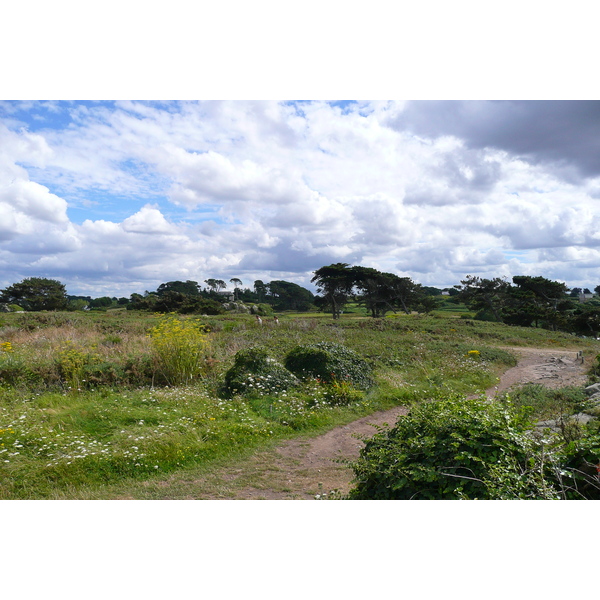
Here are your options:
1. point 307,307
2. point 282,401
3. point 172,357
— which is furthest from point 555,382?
point 307,307

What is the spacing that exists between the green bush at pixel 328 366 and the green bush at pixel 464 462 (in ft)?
17.1

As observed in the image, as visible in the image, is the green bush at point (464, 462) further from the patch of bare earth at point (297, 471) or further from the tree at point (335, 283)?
the tree at point (335, 283)

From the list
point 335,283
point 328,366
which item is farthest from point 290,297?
point 328,366

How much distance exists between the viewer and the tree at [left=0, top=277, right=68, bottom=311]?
1478 inches

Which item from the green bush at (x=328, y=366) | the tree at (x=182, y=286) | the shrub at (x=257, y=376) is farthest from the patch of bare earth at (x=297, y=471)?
the tree at (x=182, y=286)

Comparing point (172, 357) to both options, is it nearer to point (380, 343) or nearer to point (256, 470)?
point (256, 470)

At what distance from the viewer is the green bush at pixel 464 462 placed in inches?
140

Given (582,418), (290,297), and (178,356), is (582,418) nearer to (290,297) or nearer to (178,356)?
(178,356)

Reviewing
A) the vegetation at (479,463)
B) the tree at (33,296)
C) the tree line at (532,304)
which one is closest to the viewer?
the vegetation at (479,463)

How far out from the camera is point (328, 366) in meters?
10.0

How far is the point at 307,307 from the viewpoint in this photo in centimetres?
5438

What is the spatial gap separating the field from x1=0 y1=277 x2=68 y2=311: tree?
2622 centimetres

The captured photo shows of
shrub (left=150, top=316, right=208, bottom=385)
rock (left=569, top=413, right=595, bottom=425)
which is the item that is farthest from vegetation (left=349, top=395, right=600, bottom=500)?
shrub (left=150, top=316, right=208, bottom=385)

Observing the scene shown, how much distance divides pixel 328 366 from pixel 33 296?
37290 mm
